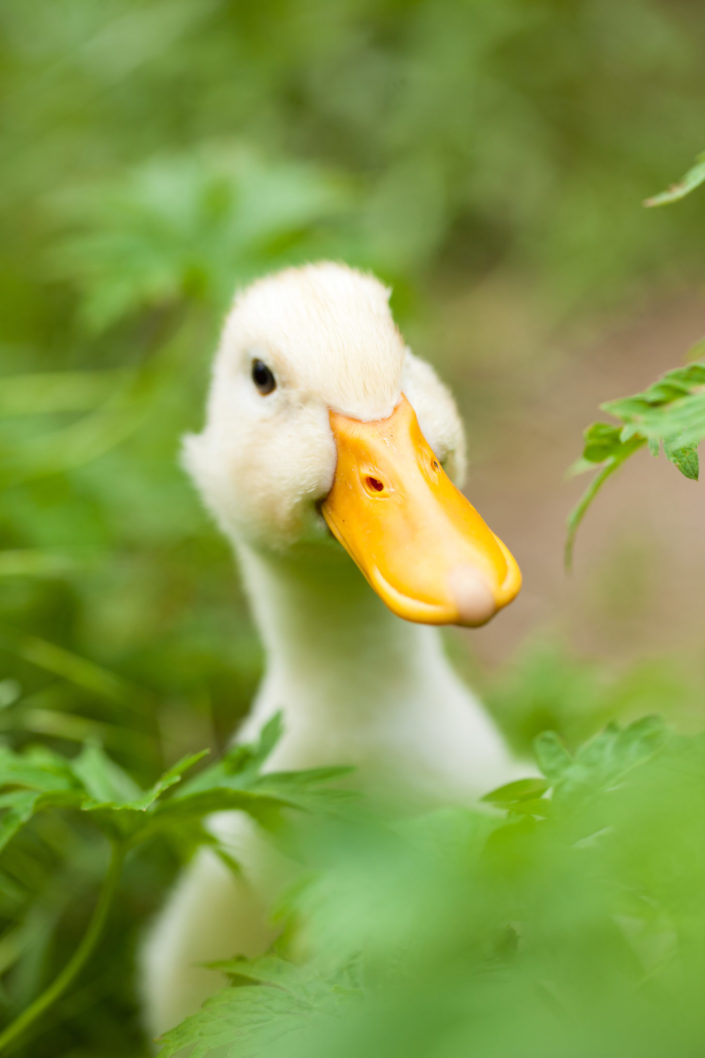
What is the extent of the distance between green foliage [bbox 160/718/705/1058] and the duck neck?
68cm

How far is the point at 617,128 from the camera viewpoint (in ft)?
15.8

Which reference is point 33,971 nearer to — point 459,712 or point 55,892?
point 55,892

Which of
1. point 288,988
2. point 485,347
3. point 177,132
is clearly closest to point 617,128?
point 485,347

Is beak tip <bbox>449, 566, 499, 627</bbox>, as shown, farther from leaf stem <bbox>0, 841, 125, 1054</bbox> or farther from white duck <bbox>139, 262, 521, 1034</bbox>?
leaf stem <bbox>0, 841, 125, 1054</bbox>

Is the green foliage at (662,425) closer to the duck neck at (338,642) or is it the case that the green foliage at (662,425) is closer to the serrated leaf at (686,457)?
the serrated leaf at (686,457)

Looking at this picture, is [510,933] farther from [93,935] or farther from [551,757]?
[93,935]

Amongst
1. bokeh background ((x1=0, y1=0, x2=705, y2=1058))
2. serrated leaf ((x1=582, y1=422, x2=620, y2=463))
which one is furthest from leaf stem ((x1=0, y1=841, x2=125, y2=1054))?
serrated leaf ((x1=582, y1=422, x2=620, y2=463))

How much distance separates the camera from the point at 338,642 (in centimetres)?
177

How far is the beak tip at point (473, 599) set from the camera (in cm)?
114

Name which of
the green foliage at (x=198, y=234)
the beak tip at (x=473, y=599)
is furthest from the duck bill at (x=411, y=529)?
the green foliage at (x=198, y=234)

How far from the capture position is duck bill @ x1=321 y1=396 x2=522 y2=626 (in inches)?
46.2

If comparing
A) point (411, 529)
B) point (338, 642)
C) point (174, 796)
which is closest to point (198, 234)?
point (338, 642)

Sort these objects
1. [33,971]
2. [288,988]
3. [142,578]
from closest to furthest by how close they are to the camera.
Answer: [288,988] < [33,971] < [142,578]

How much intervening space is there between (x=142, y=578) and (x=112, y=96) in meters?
2.32
